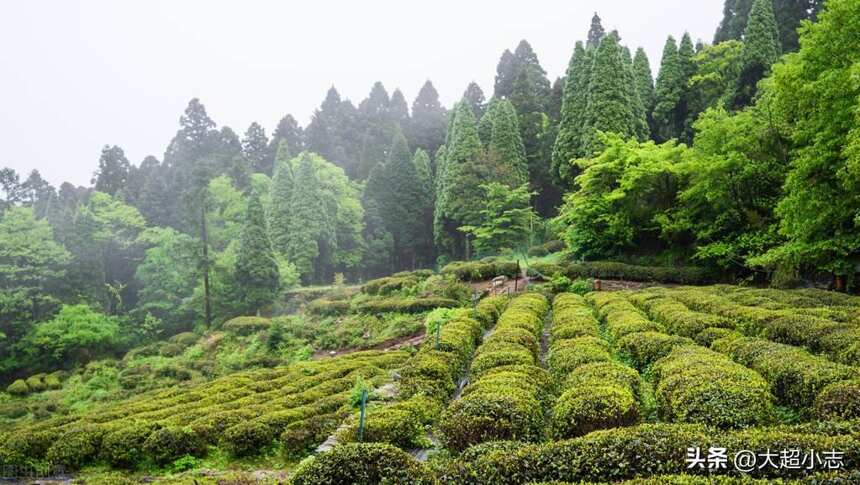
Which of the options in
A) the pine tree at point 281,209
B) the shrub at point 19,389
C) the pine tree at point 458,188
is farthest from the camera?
the pine tree at point 281,209

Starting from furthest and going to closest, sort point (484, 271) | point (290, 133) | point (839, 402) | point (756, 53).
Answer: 1. point (290, 133)
2. point (756, 53)
3. point (484, 271)
4. point (839, 402)

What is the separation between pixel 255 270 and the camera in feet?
107

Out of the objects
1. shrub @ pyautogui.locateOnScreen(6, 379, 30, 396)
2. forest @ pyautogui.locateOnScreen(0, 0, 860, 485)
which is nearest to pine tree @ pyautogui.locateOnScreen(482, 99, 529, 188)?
forest @ pyautogui.locateOnScreen(0, 0, 860, 485)

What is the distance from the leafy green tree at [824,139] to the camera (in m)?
12.8

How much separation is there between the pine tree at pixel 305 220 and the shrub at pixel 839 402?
3623 cm

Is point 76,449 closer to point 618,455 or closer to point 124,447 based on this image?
point 124,447

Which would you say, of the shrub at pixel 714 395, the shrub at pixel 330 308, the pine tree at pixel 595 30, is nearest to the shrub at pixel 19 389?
the shrub at pixel 330 308

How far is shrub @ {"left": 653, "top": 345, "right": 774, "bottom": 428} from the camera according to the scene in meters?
→ 5.72

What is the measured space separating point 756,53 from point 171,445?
35664mm

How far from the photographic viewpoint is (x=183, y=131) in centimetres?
4512

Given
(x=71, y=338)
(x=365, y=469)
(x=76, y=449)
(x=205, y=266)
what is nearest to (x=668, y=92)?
(x=205, y=266)

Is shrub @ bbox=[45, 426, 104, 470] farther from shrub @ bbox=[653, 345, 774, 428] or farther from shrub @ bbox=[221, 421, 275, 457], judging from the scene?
shrub @ bbox=[653, 345, 774, 428]

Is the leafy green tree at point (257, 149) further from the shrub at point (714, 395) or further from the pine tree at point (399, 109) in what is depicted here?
the shrub at point (714, 395)

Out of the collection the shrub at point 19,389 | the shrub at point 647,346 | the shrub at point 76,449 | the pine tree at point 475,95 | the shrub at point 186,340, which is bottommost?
the shrub at point 19,389
